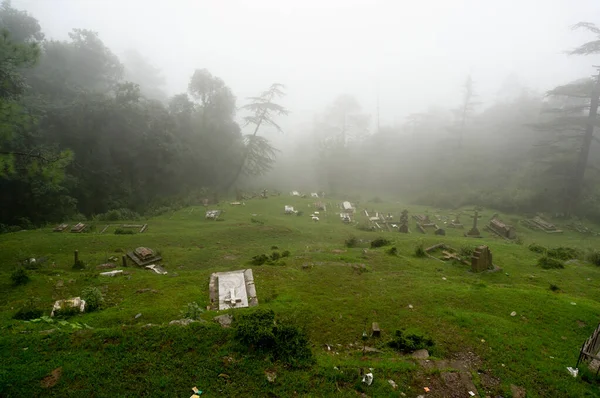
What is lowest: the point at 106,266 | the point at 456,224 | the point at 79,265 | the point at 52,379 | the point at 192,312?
the point at 456,224

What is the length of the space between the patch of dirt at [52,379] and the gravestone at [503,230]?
22.9m

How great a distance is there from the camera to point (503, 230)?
20688 millimetres

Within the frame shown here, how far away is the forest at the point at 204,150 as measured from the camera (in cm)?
2050

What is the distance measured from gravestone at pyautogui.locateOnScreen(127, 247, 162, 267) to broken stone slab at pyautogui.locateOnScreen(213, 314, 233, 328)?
263 inches

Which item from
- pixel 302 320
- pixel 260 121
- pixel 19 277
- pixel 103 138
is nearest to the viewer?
pixel 302 320

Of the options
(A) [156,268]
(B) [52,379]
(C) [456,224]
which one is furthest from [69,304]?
(C) [456,224]

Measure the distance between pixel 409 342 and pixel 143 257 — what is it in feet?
34.5

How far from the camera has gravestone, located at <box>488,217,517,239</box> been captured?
66.0 feet

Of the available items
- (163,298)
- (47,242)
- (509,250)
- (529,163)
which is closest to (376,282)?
(163,298)

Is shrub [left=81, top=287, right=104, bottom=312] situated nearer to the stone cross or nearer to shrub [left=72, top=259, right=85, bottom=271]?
the stone cross

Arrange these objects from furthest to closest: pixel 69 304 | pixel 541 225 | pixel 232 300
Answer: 1. pixel 541 225
2. pixel 232 300
3. pixel 69 304

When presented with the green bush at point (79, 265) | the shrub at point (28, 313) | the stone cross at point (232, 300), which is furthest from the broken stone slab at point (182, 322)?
the green bush at point (79, 265)

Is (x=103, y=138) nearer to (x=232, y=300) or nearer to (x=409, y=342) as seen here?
(x=232, y=300)

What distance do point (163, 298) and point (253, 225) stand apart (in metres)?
9.77
